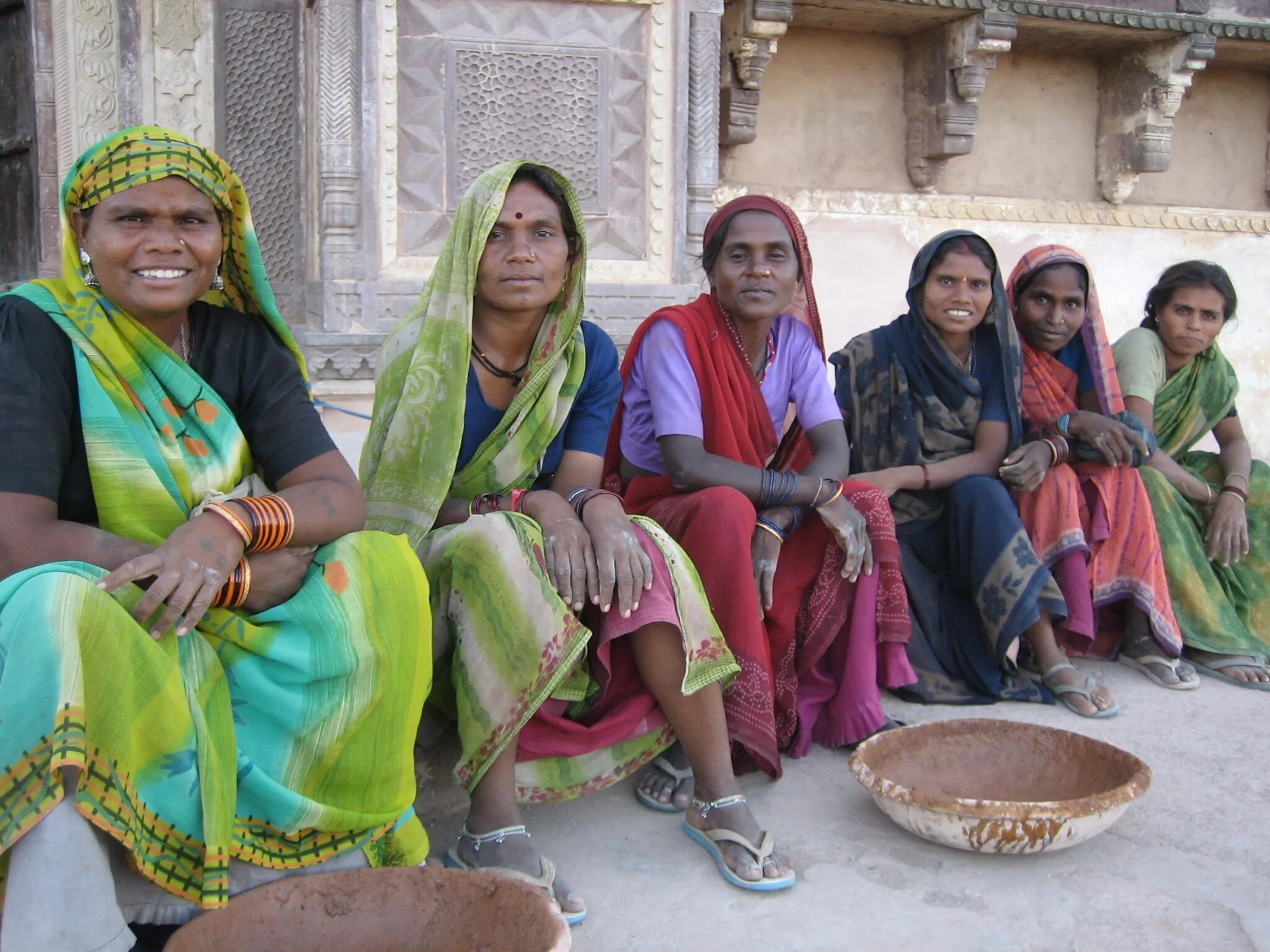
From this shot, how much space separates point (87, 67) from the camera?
5.13m

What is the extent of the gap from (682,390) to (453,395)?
2.25ft

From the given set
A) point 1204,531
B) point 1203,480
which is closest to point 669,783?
point 1204,531

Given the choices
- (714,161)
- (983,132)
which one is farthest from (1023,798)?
(983,132)

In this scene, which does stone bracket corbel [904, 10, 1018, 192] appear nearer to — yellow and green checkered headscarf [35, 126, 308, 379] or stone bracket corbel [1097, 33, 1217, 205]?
stone bracket corbel [1097, 33, 1217, 205]

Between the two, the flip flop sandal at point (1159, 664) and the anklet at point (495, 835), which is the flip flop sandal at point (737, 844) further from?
the flip flop sandal at point (1159, 664)

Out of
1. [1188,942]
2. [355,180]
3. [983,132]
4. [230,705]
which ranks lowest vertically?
[1188,942]

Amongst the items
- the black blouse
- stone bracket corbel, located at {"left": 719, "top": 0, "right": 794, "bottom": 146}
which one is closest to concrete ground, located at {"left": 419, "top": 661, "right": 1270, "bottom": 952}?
the black blouse

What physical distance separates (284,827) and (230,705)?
225 millimetres

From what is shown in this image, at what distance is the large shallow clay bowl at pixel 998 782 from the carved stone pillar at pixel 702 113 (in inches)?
106

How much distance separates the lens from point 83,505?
2.16 meters

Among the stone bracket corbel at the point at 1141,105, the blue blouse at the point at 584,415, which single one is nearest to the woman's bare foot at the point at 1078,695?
the blue blouse at the point at 584,415

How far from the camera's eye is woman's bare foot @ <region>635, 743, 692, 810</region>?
8.96 ft

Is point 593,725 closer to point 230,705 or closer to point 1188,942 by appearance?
point 230,705

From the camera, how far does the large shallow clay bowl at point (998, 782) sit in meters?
2.38
